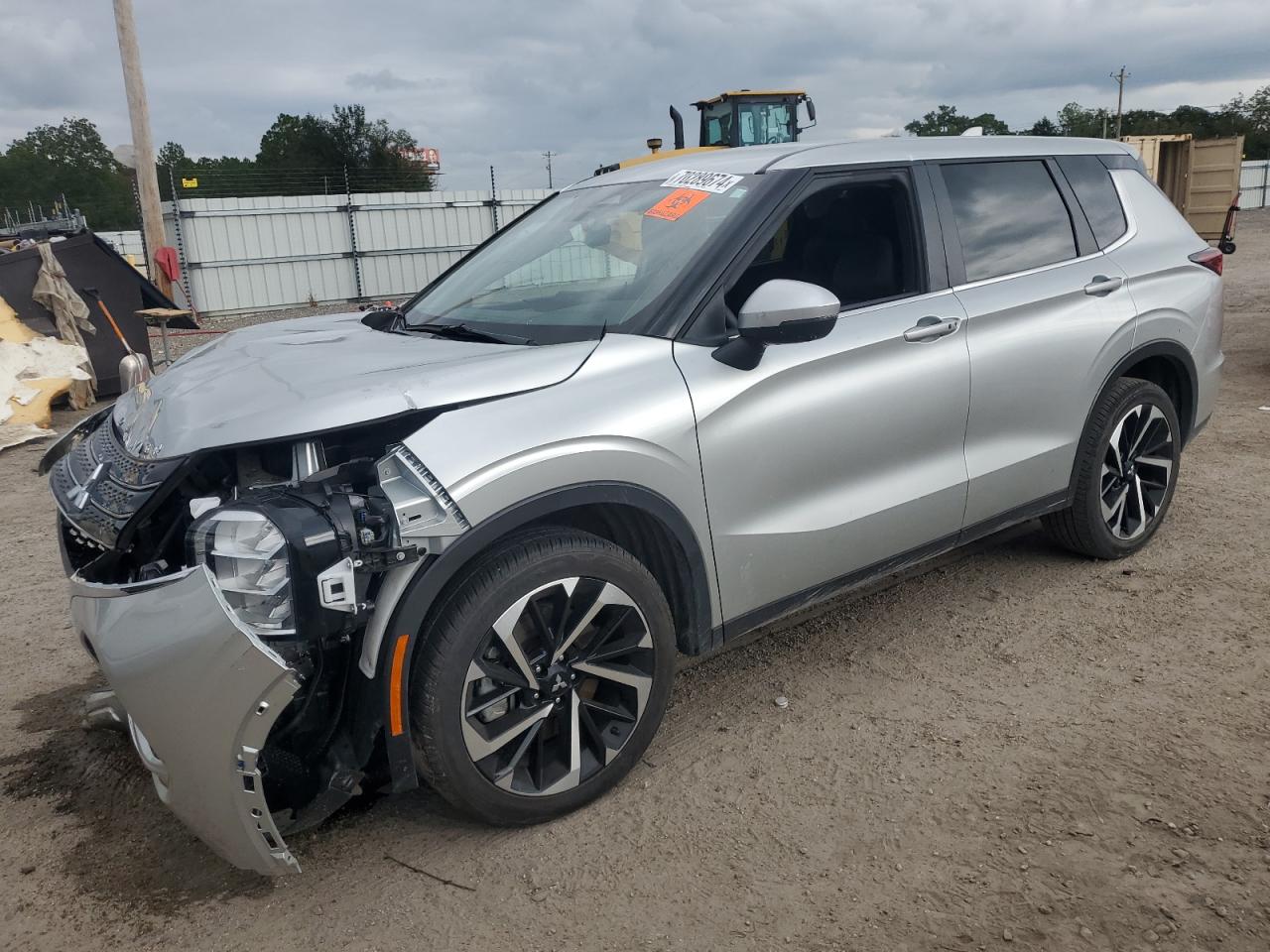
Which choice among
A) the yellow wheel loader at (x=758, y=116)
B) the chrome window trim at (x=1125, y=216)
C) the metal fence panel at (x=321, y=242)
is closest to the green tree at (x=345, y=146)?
the metal fence panel at (x=321, y=242)

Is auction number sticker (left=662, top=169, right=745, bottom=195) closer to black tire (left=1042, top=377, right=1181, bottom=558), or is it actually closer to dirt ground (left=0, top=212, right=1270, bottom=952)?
dirt ground (left=0, top=212, right=1270, bottom=952)

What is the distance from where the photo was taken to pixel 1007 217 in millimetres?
3820

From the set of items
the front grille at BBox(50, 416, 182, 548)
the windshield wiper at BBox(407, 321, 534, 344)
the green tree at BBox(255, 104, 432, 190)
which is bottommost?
the front grille at BBox(50, 416, 182, 548)

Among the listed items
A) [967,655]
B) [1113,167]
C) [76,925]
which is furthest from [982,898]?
[1113,167]

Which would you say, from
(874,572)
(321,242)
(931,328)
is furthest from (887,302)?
(321,242)

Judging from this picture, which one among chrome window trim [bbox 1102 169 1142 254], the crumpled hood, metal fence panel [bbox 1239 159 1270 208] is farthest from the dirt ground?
metal fence panel [bbox 1239 159 1270 208]

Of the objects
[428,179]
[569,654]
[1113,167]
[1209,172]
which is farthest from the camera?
[428,179]

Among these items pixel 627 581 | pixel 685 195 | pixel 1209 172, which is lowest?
pixel 627 581

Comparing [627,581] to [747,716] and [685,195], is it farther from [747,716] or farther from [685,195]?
[685,195]

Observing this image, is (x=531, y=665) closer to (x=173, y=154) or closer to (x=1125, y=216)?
(x=1125, y=216)

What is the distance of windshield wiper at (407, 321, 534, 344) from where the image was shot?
301 cm

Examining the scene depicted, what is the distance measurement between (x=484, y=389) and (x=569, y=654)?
741 millimetres

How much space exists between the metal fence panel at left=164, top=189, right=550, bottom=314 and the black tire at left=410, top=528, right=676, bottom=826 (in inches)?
818

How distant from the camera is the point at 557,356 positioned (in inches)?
107
